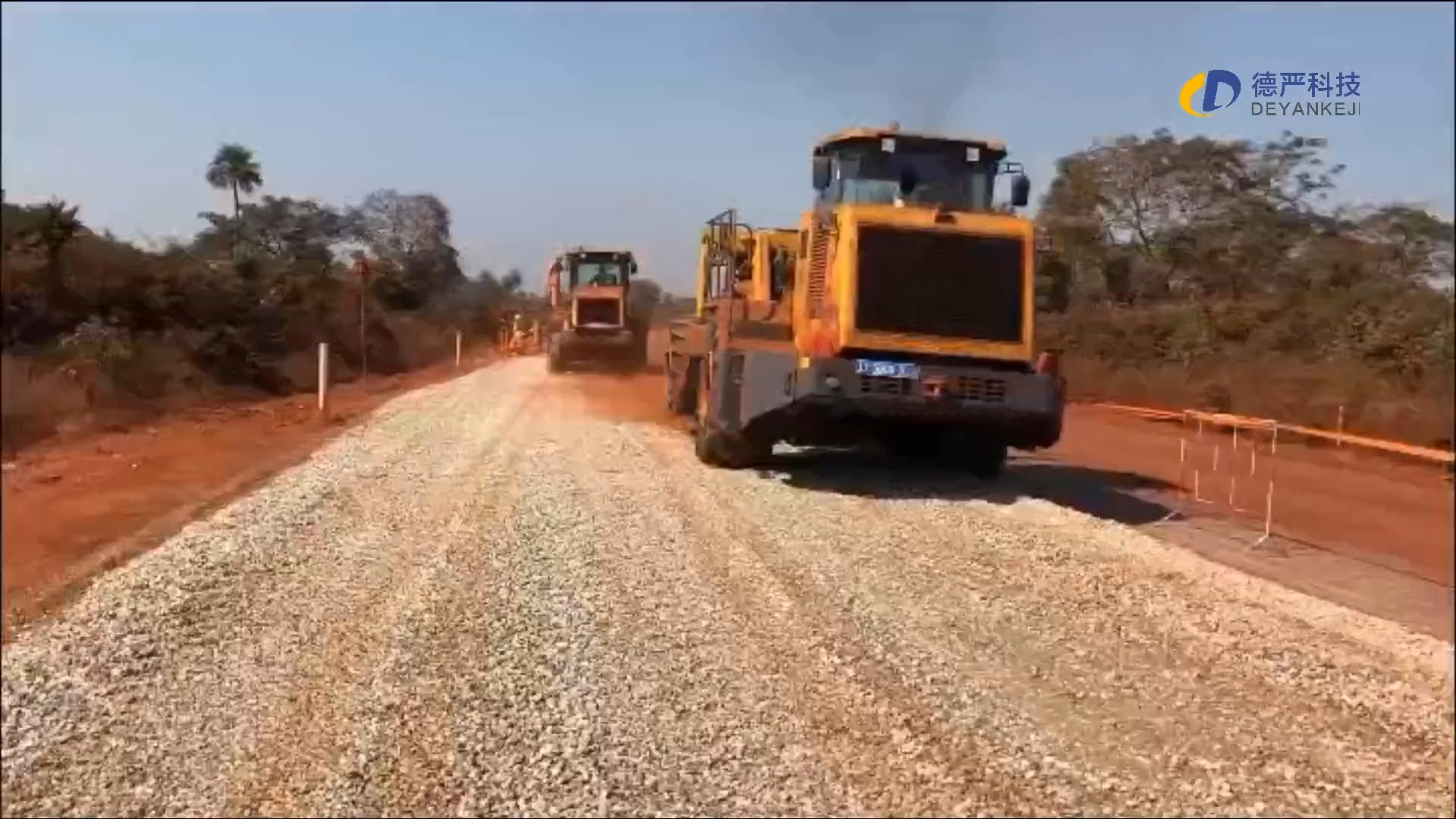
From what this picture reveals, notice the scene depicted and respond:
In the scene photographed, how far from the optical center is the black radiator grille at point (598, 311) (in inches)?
1293

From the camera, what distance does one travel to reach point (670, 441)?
16203 millimetres

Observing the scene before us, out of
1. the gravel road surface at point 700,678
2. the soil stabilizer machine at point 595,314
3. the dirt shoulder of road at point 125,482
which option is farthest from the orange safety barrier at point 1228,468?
the soil stabilizer machine at point 595,314

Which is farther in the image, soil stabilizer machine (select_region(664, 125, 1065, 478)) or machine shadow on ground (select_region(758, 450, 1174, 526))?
machine shadow on ground (select_region(758, 450, 1174, 526))

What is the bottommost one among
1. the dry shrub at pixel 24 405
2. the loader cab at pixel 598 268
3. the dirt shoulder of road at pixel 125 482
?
the dirt shoulder of road at pixel 125 482

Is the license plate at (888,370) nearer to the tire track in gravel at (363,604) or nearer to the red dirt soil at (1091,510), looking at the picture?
the red dirt soil at (1091,510)

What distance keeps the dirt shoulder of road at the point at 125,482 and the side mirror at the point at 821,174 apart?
5.85m

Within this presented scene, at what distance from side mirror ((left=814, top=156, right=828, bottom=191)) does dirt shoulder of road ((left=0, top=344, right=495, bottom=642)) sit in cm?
585

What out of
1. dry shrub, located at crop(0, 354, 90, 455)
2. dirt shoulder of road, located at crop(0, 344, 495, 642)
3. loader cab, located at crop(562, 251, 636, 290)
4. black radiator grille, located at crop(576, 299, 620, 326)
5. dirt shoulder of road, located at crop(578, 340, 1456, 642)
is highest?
loader cab, located at crop(562, 251, 636, 290)

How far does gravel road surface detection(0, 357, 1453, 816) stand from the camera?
15.3 ft

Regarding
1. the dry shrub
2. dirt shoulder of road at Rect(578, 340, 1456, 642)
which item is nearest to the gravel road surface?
dirt shoulder of road at Rect(578, 340, 1456, 642)

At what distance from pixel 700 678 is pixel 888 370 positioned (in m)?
5.99

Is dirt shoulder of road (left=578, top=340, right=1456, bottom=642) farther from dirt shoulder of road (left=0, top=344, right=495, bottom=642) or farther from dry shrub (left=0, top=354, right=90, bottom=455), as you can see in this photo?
dry shrub (left=0, top=354, right=90, bottom=455)

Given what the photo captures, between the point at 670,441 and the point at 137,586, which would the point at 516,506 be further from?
the point at 670,441

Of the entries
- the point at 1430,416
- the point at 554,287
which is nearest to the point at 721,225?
the point at 1430,416
